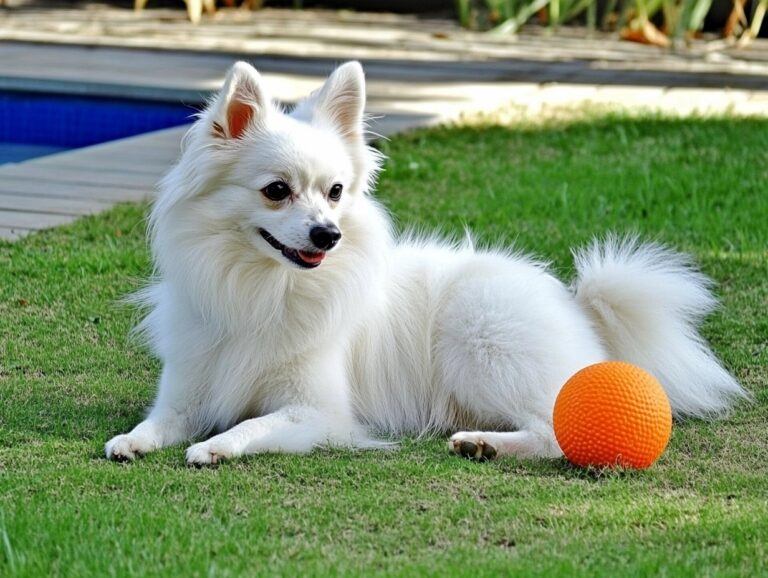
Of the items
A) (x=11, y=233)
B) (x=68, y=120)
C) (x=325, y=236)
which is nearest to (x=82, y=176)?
(x=11, y=233)

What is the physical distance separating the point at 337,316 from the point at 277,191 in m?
0.46

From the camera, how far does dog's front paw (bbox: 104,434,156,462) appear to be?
372 centimetres

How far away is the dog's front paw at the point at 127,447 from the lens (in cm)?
372

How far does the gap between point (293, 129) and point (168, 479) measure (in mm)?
1172

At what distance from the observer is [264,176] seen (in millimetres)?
3955

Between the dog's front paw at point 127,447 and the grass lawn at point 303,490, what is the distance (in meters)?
0.07

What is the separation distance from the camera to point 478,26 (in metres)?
15.0

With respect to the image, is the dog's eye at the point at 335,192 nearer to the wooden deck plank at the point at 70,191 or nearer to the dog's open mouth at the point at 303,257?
the dog's open mouth at the point at 303,257

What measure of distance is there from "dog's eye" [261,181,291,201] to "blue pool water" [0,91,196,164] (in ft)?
19.6

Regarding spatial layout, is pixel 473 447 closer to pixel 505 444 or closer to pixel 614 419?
pixel 505 444

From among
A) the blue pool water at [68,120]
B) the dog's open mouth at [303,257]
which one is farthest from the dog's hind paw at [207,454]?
the blue pool water at [68,120]

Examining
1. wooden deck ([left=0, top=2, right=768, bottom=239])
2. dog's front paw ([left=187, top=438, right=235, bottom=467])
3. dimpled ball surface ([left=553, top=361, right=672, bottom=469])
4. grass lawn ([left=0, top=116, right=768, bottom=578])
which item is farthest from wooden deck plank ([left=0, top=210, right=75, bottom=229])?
dimpled ball surface ([left=553, top=361, right=672, bottom=469])

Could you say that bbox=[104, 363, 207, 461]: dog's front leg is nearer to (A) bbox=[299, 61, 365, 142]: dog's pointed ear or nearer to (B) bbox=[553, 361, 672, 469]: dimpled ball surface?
(A) bbox=[299, 61, 365, 142]: dog's pointed ear

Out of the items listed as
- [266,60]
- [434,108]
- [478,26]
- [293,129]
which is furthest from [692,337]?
[478,26]
